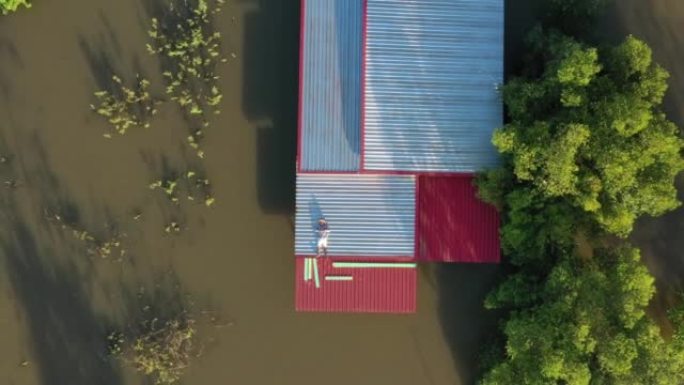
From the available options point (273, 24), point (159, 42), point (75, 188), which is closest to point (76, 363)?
point (75, 188)

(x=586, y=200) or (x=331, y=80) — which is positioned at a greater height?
(x=331, y=80)

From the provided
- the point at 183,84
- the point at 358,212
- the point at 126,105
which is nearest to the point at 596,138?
the point at 358,212

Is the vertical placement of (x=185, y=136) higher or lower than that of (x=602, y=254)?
higher

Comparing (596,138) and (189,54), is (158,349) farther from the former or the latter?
(596,138)

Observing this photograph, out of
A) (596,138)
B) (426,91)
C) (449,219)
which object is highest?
(426,91)

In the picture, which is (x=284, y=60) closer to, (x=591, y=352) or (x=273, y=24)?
(x=273, y=24)

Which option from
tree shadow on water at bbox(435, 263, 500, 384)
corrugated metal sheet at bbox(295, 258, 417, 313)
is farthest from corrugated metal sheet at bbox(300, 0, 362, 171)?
tree shadow on water at bbox(435, 263, 500, 384)
